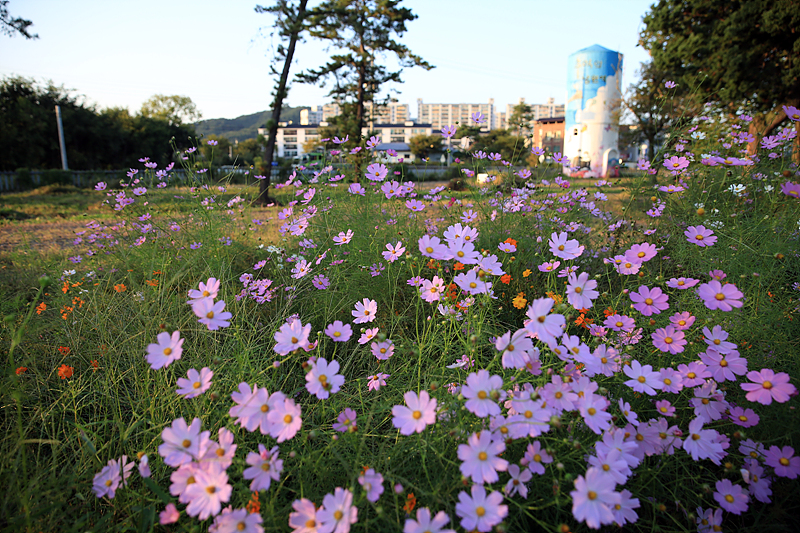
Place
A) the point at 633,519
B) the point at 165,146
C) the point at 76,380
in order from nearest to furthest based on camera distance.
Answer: the point at 633,519, the point at 76,380, the point at 165,146

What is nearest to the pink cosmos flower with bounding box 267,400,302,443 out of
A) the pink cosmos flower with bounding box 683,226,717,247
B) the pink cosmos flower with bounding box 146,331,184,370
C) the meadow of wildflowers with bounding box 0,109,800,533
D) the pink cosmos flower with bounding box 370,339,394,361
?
the meadow of wildflowers with bounding box 0,109,800,533

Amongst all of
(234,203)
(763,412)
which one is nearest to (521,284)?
(763,412)

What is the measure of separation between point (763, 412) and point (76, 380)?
1.90 m

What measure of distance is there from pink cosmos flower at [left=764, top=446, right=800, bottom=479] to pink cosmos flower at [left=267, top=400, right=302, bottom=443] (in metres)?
0.88

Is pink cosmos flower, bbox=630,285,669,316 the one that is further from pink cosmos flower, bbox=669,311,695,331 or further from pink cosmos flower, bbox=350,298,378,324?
pink cosmos flower, bbox=350,298,378,324

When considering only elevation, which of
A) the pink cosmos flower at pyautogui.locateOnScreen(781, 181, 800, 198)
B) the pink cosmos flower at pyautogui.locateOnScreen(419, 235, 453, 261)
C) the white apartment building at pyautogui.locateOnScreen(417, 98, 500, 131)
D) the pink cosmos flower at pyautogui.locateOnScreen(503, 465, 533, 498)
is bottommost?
the pink cosmos flower at pyautogui.locateOnScreen(503, 465, 533, 498)

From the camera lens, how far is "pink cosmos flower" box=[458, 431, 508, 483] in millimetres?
624

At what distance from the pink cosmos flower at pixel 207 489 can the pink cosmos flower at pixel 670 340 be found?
3.11ft

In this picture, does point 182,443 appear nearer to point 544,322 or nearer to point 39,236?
point 544,322

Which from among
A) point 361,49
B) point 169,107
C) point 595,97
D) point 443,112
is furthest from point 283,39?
point 443,112

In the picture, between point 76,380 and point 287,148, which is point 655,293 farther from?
point 287,148

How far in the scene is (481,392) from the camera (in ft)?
2.25

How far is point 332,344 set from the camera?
157 centimetres

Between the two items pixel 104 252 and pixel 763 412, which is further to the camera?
pixel 104 252
